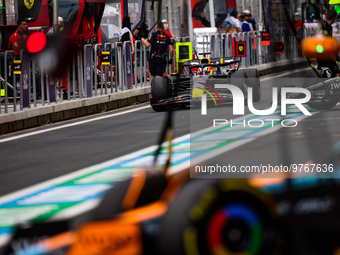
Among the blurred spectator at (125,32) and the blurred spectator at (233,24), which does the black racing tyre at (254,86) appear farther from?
the blurred spectator at (233,24)

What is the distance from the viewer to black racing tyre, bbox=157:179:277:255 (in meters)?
3.13

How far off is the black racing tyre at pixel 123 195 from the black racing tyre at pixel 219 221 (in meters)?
0.55

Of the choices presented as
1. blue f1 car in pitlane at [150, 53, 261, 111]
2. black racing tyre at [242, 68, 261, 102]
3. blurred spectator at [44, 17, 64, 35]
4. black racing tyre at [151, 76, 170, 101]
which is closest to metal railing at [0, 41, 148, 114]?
black racing tyre at [151, 76, 170, 101]

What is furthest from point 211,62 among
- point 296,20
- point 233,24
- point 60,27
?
point 60,27

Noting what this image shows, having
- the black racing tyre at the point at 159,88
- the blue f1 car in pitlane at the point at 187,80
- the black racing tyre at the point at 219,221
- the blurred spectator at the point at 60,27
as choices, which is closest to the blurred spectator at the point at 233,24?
the blue f1 car in pitlane at the point at 187,80

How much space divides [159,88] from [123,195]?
38.5 feet

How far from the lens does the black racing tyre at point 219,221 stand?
3135mm

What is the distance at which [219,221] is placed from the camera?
320 cm

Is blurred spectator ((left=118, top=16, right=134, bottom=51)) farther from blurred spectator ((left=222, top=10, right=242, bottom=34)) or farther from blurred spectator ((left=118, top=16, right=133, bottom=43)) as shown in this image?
blurred spectator ((left=222, top=10, right=242, bottom=34))

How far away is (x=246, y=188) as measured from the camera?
3273 mm

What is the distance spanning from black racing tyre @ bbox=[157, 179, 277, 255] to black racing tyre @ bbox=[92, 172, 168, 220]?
0.55m

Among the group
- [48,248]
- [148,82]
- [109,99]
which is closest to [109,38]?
[148,82]

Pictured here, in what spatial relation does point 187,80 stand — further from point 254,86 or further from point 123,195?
point 123,195

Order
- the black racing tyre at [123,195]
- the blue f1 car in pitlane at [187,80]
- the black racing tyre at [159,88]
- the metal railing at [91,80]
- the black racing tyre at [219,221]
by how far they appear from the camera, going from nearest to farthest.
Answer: the black racing tyre at [219,221] < the black racing tyre at [123,195] < the metal railing at [91,80] < the blue f1 car in pitlane at [187,80] < the black racing tyre at [159,88]
